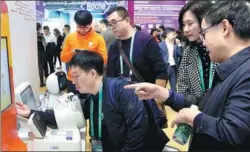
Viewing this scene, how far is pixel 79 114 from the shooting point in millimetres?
1908

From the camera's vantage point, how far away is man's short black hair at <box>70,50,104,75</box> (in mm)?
1807

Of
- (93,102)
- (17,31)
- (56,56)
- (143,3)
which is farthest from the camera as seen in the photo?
(143,3)

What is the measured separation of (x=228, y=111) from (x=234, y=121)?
0.03 metres

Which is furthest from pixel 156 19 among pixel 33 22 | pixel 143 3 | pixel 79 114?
pixel 79 114

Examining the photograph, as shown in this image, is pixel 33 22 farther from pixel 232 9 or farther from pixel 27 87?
pixel 232 9

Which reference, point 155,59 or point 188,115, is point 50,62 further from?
point 188,115

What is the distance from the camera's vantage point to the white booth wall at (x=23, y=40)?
6.36 feet

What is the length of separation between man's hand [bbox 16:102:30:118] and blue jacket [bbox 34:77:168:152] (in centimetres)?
44

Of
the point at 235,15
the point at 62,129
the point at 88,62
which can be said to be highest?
the point at 235,15

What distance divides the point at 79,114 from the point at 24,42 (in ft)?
2.33

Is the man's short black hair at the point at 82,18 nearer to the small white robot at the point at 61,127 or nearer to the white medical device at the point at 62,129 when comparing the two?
the small white robot at the point at 61,127

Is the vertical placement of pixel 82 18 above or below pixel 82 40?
above

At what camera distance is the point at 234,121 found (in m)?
0.86

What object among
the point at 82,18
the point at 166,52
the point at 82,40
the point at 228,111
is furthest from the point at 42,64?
the point at 228,111
